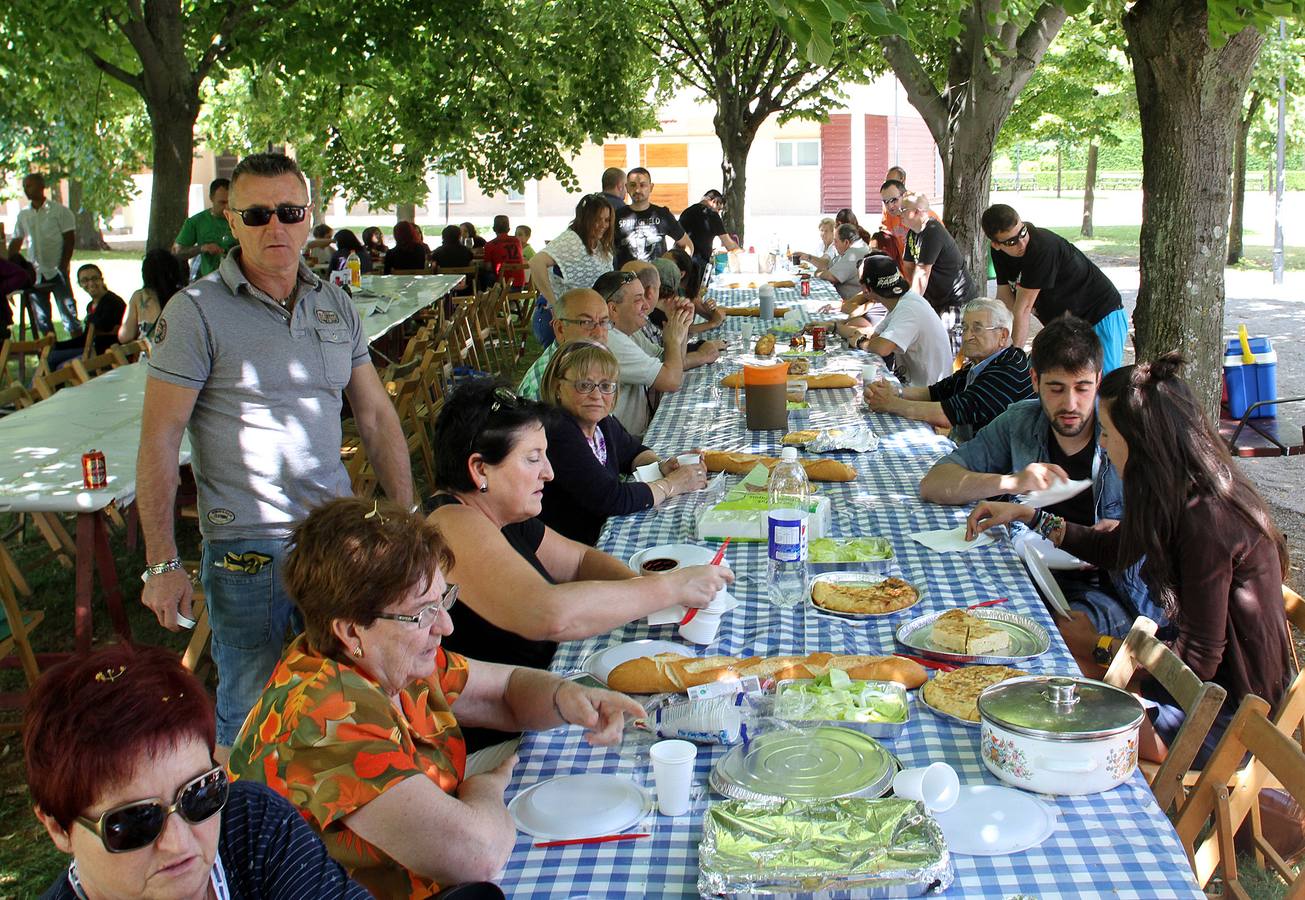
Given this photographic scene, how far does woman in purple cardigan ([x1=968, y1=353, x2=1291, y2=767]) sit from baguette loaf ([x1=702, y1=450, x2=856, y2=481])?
118 centimetres

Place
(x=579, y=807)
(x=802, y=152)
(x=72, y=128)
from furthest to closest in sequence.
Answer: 1. (x=802, y=152)
2. (x=72, y=128)
3. (x=579, y=807)

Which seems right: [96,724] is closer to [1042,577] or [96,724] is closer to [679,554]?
[679,554]

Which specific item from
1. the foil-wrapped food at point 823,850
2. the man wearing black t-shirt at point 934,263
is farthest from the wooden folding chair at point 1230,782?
the man wearing black t-shirt at point 934,263

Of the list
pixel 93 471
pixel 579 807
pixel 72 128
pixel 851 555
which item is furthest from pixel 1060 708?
pixel 72 128

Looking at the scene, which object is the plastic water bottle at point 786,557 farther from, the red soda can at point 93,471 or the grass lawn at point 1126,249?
the grass lawn at point 1126,249

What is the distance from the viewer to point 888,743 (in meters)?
2.19

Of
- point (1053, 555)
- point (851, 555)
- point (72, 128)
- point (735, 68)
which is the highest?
point (735, 68)

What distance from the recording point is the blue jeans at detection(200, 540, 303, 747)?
3.04 metres

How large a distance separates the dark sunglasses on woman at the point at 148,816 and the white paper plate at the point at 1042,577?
89.6 inches

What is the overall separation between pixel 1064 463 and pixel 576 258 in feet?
13.2

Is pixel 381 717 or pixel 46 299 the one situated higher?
pixel 46 299

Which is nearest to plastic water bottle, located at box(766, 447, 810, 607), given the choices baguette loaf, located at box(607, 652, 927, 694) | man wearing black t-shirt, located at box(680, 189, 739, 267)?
baguette loaf, located at box(607, 652, 927, 694)

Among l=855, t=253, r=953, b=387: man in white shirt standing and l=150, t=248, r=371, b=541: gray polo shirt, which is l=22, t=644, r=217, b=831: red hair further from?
l=855, t=253, r=953, b=387: man in white shirt standing

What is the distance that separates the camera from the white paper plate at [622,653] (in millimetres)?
2547
